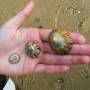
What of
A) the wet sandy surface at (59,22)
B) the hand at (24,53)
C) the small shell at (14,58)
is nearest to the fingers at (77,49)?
the hand at (24,53)

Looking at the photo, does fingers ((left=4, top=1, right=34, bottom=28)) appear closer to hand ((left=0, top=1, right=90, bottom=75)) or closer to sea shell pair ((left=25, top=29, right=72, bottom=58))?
hand ((left=0, top=1, right=90, bottom=75))

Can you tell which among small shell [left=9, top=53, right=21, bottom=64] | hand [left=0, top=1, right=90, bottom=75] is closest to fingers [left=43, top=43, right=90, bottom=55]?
hand [left=0, top=1, right=90, bottom=75]

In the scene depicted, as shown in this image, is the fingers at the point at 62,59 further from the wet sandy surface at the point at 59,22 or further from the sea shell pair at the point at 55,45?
the wet sandy surface at the point at 59,22

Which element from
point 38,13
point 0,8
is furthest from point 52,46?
point 0,8

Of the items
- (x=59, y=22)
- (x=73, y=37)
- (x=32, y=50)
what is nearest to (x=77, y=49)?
(x=73, y=37)

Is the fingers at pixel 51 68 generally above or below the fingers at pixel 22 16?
below

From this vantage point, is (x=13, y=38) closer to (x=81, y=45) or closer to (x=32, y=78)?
(x=81, y=45)
